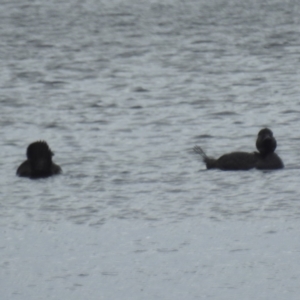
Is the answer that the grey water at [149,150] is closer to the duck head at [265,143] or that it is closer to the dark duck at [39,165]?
the dark duck at [39,165]

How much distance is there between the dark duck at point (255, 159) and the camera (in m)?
13.5

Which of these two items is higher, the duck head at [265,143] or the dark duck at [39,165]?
the dark duck at [39,165]

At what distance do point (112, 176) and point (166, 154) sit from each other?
1.45m

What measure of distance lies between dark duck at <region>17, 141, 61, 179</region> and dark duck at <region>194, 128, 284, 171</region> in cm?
177

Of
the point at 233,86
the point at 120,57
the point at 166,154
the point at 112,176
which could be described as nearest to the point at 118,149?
the point at 166,154

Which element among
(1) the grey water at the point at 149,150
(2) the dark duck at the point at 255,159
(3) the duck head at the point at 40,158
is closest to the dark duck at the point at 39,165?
(3) the duck head at the point at 40,158

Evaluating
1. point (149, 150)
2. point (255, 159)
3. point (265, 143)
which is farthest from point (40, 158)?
point (265, 143)

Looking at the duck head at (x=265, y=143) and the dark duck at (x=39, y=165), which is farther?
the duck head at (x=265, y=143)

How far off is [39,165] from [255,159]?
Answer: 8.20 feet

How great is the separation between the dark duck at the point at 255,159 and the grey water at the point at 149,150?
0.14 meters

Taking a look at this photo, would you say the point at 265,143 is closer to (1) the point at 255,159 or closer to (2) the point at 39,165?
(1) the point at 255,159

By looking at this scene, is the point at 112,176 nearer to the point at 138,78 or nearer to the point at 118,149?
the point at 118,149

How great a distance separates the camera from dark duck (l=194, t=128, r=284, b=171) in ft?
44.2

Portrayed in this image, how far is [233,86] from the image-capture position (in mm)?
19688
